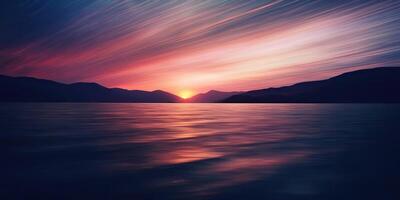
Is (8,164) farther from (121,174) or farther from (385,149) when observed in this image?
(385,149)

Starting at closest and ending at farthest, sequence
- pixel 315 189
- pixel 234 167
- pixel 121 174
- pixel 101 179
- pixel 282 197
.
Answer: pixel 282 197, pixel 315 189, pixel 101 179, pixel 121 174, pixel 234 167

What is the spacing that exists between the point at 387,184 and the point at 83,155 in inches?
526

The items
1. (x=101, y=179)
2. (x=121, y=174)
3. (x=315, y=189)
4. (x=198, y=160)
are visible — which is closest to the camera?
(x=315, y=189)

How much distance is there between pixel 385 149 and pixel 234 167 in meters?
10.1

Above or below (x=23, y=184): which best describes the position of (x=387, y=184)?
below

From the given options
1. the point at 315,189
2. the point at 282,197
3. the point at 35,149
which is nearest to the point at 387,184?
the point at 315,189

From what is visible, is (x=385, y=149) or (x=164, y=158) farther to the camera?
(x=385, y=149)

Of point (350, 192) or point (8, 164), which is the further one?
point (8, 164)

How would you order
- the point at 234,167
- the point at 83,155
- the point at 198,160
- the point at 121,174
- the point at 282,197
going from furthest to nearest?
1. the point at 83,155
2. the point at 198,160
3. the point at 234,167
4. the point at 121,174
5. the point at 282,197

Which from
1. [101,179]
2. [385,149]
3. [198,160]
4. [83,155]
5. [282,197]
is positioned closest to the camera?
[282,197]

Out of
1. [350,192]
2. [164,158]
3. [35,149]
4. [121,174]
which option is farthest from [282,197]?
[35,149]

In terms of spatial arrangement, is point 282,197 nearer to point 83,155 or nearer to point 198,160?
point 198,160

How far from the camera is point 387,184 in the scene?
10.3m

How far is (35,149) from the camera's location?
18188 mm
